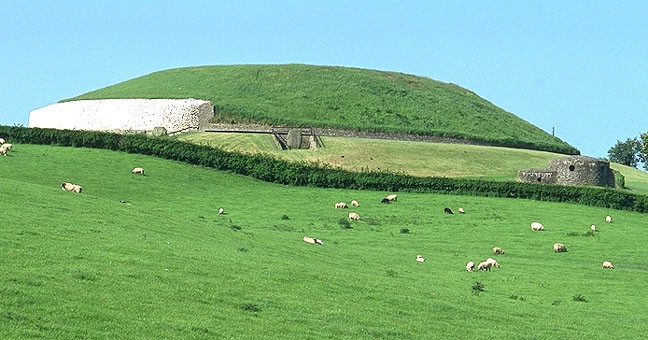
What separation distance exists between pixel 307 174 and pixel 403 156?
2306 cm

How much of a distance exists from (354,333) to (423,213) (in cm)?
3925

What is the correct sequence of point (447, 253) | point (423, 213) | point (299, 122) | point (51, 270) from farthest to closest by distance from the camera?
point (299, 122) < point (423, 213) < point (447, 253) < point (51, 270)

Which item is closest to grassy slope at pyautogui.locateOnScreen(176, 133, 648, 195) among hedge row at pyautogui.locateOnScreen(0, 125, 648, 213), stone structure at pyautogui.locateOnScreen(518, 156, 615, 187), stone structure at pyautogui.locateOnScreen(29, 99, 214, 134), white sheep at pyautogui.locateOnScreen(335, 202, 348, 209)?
stone structure at pyautogui.locateOnScreen(518, 156, 615, 187)

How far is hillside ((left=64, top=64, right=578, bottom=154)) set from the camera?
115688 millimetres

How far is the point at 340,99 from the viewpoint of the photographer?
12400cm

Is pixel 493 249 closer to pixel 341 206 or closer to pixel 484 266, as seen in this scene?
pixel 484 266

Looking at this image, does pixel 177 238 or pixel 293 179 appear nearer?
pixel 177 238

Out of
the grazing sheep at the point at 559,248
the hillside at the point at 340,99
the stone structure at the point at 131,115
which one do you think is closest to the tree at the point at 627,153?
the hillside at the point at 340,99

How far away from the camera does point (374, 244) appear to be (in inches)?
1944

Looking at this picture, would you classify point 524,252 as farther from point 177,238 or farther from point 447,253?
point 177,238

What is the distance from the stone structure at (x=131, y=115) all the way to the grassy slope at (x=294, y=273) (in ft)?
155

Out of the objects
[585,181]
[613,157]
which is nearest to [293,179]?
[585,181]

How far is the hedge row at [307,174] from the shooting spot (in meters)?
71.9

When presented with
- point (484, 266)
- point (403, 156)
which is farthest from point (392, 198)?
point (403, 156)
